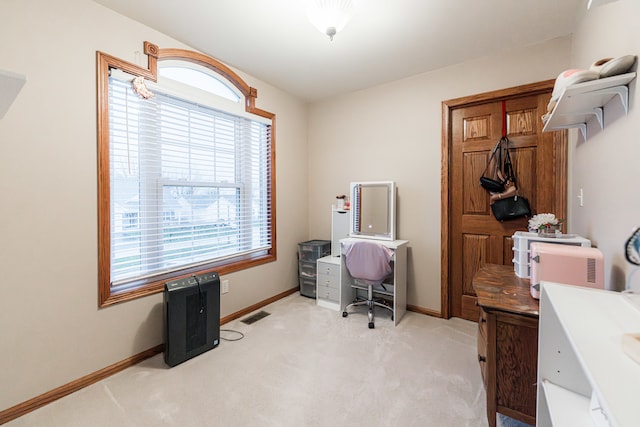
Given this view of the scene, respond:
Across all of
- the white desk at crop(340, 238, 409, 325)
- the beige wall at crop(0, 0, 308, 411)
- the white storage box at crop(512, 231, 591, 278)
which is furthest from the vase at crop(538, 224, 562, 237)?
the beige wall at crop(0, 0, 308, 411)

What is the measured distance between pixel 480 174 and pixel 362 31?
1.71m

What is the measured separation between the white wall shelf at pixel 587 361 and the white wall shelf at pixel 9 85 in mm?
1680

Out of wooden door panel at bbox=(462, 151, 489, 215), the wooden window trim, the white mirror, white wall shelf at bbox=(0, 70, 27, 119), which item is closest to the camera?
white wall shelf at bbox=(0, 70, 27, 119)

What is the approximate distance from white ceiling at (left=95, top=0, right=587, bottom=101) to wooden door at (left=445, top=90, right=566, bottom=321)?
558 millimetres

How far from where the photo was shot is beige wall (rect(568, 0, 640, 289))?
1107 mm

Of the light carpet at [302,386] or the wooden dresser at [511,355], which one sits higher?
the wooden dresser at [511,355]

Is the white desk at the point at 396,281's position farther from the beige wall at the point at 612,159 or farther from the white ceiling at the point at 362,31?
the white ceiling at the point at 362,31

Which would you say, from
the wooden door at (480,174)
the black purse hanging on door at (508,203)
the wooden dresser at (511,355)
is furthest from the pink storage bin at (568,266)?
A: the wooden door at (480,174)

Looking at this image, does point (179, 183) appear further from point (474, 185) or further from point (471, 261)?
point (471, 261)

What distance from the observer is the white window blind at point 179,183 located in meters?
2.04

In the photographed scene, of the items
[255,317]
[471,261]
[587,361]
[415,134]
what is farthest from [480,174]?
[255,317]

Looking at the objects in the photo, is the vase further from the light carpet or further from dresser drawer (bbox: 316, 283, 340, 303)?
dresser drawer (bbox: 316, 283, 340, 303)

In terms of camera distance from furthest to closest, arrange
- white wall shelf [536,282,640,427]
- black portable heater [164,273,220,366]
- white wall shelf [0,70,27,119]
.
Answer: black portable heater [164,273,220,366] < white wall shelf [0,70,27,119] < white wall shelf [536,282,640,427]

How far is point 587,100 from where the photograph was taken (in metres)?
1.37
